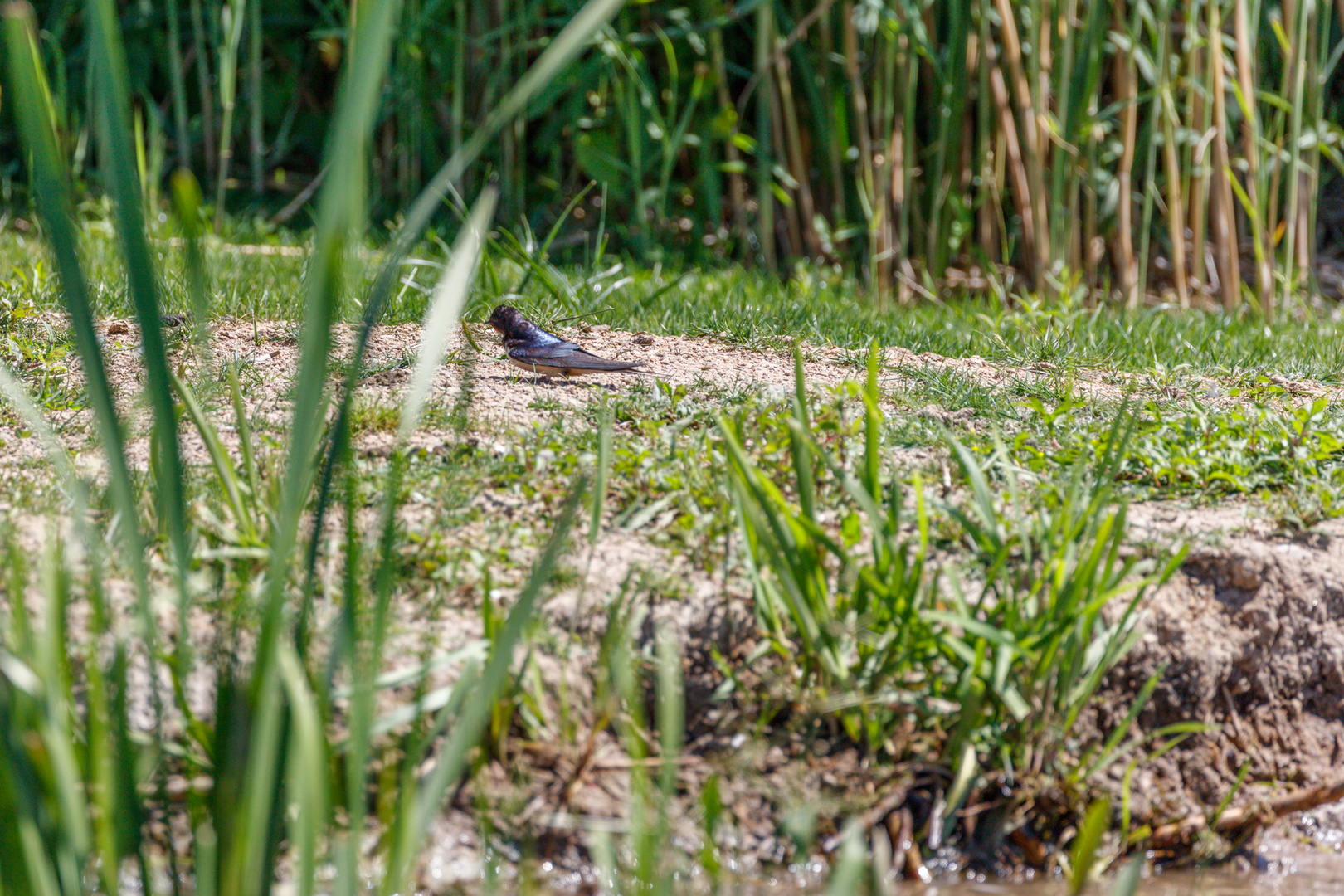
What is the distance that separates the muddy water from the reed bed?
3072mm

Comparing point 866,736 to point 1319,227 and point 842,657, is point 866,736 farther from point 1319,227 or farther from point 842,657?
point 1319,227

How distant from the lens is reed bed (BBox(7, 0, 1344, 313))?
4832 millimetres

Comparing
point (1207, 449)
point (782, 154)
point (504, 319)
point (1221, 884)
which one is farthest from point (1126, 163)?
point (1221, 884)

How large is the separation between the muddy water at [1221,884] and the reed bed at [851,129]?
10.1ft

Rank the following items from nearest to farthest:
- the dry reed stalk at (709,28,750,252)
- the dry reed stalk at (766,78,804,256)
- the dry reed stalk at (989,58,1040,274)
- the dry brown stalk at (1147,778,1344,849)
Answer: the dry brown stalk at (1147,778,1344,849)
the dry reed stalk at (989,58,1040,274)
the dry reed stalk at (709,28,750,252)
the dry reed stalk at (766,78,804,256)

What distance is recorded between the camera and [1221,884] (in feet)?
5.73

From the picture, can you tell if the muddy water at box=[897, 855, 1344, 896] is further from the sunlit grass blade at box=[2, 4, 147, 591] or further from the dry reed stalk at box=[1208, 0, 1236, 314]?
the dry reed stalk at box=[1208, 0, 1236, 314]

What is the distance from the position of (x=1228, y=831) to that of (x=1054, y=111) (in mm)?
4111

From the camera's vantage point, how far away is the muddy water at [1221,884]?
1677 millimetres

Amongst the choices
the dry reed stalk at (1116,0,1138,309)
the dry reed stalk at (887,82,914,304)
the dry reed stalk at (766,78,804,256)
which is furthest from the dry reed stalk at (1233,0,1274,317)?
the dry reed stalk at (766,78,804,256)

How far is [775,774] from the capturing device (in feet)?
5.60

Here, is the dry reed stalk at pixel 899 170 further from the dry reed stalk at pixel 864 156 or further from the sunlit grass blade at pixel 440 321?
the sunlit grass blade at pixel 440 321

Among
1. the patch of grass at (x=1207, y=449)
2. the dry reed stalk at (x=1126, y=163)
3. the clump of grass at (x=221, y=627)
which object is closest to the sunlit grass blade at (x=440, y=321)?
the clump of grass at (x=221, y=627)

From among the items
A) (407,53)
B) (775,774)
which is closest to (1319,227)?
(407,53)
